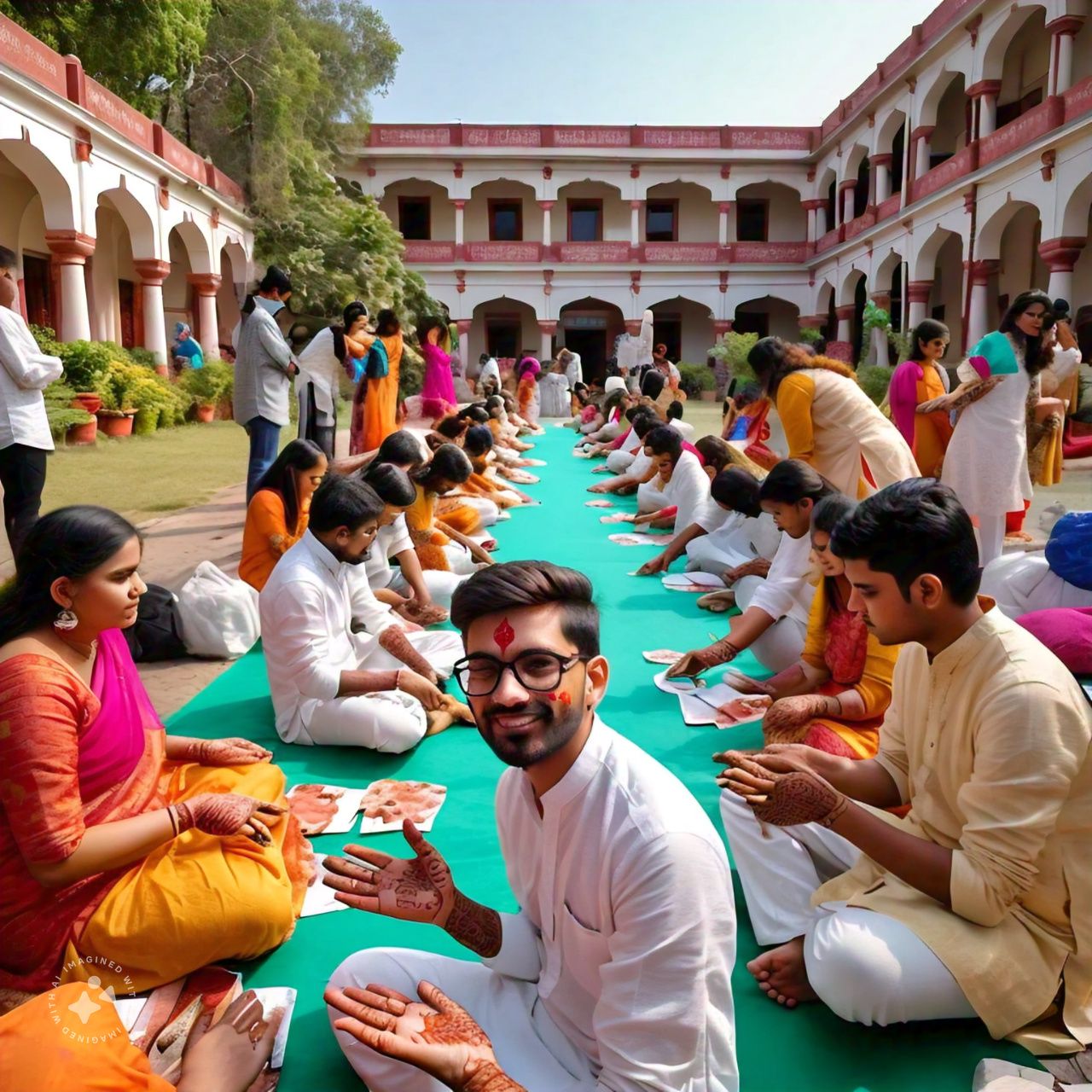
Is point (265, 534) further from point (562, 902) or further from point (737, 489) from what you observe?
point (562, 902)

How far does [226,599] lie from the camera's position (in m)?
4.00

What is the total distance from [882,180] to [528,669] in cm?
2195

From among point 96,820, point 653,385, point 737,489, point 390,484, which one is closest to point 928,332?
point 737,489

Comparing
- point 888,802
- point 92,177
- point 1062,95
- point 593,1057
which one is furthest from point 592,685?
point 1062,95

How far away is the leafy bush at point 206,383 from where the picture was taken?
13.9 m

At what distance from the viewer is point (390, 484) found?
12.0 ft

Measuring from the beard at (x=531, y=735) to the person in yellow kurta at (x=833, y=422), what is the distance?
3.07m

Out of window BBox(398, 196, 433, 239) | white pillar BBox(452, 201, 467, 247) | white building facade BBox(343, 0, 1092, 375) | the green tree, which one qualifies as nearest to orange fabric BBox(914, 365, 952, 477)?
the green tree

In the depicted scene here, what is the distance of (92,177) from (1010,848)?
13.5 metres

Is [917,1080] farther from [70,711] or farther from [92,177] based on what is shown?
[92,177]

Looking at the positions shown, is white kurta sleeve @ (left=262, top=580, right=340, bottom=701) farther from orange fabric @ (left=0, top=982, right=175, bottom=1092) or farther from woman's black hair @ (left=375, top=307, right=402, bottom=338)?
woman's black hair @ (left=375, top=307, right=402, bottom=338)

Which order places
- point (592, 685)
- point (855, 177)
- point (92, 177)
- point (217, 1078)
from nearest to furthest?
point (592, 685) → point (217, 1078) → point (92, 177) → point (855, 177)

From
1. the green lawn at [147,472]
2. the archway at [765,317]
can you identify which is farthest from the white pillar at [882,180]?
the green lawn at [147,472]

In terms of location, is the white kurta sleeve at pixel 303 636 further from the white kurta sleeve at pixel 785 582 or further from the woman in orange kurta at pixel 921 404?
the woman in orange kurta at pixel 921 404
